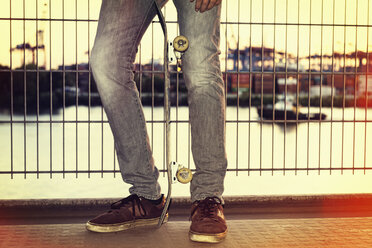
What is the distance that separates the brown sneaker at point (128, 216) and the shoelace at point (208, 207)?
8.0 inches

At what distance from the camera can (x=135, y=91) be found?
6.97 feet

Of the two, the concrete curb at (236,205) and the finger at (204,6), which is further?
the concrete curb at (236,205)

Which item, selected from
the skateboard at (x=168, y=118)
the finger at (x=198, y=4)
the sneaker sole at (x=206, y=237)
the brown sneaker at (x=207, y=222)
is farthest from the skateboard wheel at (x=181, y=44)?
the sneaker sole at (x=206, y=237)

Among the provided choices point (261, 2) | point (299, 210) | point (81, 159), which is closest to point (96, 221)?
point (299, 210)

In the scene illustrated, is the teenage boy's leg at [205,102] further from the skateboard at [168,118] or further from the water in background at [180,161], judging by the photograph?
the water in background at [180,161]

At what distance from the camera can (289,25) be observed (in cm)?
321

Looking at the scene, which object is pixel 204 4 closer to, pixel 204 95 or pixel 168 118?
pixel 204 95

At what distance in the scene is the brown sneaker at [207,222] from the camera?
1953 millimetres

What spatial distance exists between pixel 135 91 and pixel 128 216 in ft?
1.64

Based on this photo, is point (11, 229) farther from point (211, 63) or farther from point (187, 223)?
point (211, 63)

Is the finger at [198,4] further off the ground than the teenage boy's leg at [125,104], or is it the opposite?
the finger at [198,4]

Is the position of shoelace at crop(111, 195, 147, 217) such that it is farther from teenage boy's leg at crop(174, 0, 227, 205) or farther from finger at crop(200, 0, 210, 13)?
finger at crop(200, 0, 210, 13)

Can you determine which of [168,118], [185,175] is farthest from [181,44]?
[185,175]

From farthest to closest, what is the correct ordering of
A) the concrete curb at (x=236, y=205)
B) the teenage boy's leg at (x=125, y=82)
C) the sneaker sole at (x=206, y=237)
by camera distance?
the concrete curb at (x=236, y=205) → the teenage boy's leg at (x=125, y=82) → the sneaker sole at (x=206, y=237)
